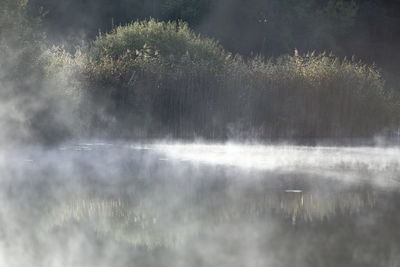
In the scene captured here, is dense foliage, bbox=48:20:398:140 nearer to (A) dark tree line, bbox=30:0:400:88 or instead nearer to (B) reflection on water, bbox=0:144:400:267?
(B) reflection on water, bbox=0:144:400:267

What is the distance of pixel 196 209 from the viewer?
32.3 feet

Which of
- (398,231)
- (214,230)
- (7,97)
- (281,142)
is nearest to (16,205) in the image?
(214,230)

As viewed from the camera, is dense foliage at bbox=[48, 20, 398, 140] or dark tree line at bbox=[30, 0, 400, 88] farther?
dark tree line at bbox=[30, 0, 400, 88]

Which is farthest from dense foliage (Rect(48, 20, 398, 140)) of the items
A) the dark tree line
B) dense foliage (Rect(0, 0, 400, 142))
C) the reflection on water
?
the dark tree line

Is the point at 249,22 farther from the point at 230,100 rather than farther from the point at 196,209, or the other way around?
the point at 196,209

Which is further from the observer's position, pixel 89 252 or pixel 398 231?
pixel 398 231

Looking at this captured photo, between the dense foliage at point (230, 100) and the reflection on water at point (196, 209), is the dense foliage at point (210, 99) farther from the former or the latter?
the reflection on water at point (196, 209)

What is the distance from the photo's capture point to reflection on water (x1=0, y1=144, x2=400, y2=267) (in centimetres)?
722

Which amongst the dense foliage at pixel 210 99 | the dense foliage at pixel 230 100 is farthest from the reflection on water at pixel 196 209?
the dense foliage at pixel 230 100

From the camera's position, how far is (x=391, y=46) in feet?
149

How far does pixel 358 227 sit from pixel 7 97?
10.3 metres

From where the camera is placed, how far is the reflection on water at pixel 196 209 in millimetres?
7223

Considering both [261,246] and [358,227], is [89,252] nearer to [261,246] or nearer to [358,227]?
[261,246]

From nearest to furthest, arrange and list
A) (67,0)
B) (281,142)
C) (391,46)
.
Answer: (281,142) < (67,0) < (391,46)
